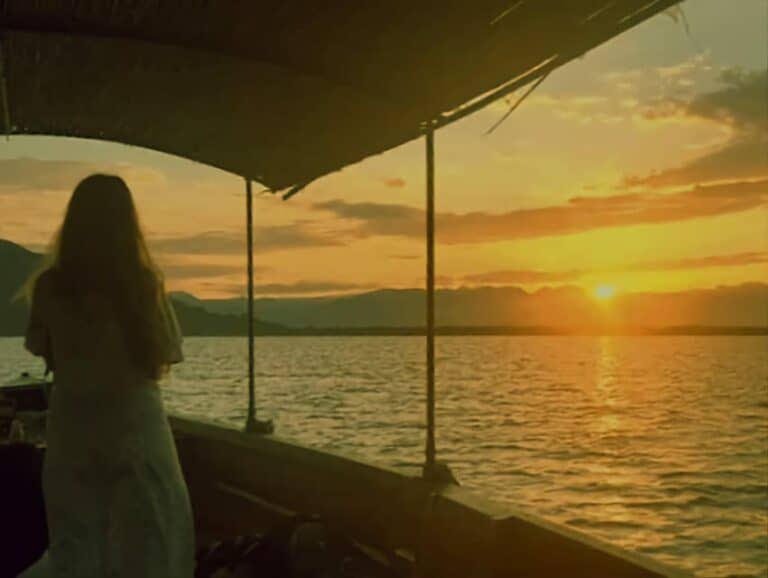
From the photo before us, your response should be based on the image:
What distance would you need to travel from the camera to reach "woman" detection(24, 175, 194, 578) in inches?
138

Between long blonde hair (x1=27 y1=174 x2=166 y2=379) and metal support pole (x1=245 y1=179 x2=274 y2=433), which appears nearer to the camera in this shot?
long blonde hair (x1=27 y1=174 x2=166 y2=379)

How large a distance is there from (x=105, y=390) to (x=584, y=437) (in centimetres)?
3887

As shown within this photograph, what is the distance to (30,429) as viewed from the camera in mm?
8828

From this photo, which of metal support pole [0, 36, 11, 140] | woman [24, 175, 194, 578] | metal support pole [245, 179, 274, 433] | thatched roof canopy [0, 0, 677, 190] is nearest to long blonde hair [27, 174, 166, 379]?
woman [24, 175, 194, 578]

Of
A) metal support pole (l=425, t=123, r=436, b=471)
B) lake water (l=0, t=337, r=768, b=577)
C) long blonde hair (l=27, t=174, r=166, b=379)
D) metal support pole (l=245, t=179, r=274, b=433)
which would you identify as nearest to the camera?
long blonde hair (l=27, t=174, r=166, b=379)

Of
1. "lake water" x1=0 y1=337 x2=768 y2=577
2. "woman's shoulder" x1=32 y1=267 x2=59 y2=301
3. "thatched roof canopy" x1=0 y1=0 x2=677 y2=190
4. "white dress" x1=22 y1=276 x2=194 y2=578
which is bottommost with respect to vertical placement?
"lake water" x1=0 y1=337 x2=768 y2=577

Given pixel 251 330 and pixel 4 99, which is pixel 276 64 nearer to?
pixel 4 99

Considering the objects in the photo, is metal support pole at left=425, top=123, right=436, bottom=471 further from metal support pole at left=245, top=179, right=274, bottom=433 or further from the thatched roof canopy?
metal support pole at left=245, top=179, right=274, bottom=433

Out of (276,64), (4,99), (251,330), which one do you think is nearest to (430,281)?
(276,64)

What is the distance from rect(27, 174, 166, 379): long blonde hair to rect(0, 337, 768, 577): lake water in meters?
0.37

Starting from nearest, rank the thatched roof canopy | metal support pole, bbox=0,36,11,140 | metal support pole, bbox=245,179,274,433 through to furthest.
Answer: the thatched roof canopy
metal support pole, bbox=0,36,11,140
metal support pole, bbox=245,179,274,433

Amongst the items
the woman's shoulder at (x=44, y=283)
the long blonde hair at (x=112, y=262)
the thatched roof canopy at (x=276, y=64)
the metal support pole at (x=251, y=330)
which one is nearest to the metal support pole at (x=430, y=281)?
the thatched roof canopy at (x=276, y=64)

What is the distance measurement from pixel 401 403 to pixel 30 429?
43296mm

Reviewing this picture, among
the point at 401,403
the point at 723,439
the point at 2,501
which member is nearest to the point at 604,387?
the point at 401,403
